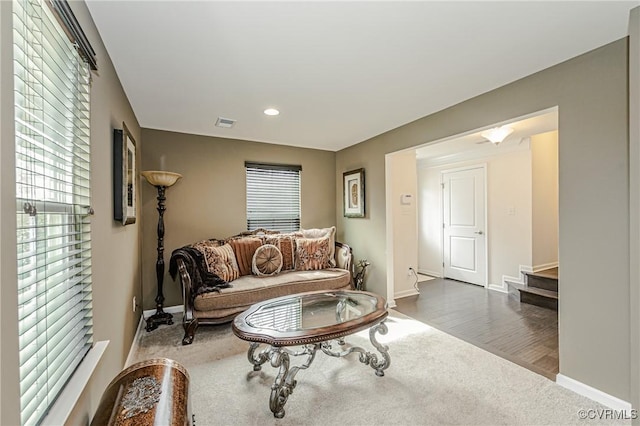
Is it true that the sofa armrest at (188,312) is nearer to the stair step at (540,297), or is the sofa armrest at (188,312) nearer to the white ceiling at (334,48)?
the white ceiling at (334,48)

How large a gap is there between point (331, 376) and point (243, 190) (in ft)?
9.32

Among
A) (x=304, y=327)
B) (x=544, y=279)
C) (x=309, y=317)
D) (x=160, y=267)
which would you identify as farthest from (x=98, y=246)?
(x=544, y=279)

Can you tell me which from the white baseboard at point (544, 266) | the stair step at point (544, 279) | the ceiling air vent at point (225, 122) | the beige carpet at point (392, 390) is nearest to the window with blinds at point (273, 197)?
the ceiling air vent at point (225, 122)

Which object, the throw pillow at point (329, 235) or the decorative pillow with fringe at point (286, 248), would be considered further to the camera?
the throw pillow at point (329, 235)

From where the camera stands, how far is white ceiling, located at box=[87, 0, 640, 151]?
1599 mm

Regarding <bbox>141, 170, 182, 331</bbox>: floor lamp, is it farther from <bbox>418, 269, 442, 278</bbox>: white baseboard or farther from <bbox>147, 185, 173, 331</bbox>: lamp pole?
<bbox>418, 269, 442, 278</bbox>: white baseboard

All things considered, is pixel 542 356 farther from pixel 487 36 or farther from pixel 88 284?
pixel 88 284

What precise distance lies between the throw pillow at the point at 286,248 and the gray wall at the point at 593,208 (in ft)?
9.27

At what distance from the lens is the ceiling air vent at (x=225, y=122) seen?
335cm

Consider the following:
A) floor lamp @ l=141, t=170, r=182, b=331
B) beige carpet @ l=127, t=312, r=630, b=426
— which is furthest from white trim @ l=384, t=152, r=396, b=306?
floor lamp @ l=141, t=170, r=182, b=331

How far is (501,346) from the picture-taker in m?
2.76

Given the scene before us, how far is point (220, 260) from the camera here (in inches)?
133

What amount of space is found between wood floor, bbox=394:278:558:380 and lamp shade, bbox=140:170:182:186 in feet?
10.8

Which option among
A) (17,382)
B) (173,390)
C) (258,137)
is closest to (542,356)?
(173,390)
